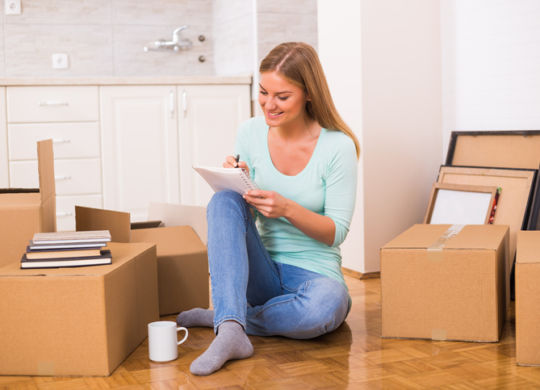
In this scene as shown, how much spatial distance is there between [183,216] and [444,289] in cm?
123

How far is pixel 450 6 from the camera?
3.03m

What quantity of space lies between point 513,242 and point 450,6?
112cm

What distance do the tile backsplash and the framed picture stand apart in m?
1.47

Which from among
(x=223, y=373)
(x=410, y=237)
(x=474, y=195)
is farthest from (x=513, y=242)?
(x=223, y=373)

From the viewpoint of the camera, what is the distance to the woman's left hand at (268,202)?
1818 mm

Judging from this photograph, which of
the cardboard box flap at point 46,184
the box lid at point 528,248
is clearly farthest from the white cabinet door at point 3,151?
the box lid at point 528,248

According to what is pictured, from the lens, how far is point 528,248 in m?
1.89

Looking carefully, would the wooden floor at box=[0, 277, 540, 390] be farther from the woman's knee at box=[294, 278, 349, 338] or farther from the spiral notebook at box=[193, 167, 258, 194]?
the spiral notebook at box=[193, 167, 258, 194]

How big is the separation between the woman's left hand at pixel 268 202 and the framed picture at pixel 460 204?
114cm

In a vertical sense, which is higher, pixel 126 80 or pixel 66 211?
pixel 126 80

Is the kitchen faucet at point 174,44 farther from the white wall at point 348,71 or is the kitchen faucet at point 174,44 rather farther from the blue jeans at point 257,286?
the blue jeans at point 257,286

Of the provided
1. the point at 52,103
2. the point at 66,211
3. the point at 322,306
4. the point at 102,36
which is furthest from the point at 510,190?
the point at 102,36

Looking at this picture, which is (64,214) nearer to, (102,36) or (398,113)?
(102,36)

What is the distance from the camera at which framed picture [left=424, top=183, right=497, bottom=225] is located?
270cm
